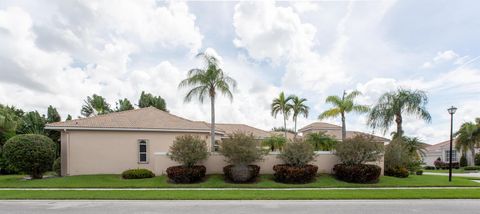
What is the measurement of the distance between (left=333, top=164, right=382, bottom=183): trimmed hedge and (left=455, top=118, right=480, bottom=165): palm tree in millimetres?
27445

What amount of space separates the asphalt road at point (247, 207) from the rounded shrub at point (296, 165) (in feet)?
19.1

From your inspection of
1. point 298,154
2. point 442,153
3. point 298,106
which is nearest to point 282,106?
point 298,106

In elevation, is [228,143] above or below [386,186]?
above

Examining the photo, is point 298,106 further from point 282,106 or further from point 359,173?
point 359,173

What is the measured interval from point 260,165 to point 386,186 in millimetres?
6917

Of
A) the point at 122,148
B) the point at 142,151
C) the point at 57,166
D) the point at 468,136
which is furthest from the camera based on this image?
the point at 468,136

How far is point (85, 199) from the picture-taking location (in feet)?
39.3

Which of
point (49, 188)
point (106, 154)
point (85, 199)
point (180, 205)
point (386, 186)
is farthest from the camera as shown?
point (106, 154)

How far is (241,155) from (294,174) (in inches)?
118

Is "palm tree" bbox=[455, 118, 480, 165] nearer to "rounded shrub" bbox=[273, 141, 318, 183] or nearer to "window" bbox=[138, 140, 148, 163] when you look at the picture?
"rounded shrub" bbox=[273, 141, 318, 183]

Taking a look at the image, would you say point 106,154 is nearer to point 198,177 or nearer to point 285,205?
point 198,177

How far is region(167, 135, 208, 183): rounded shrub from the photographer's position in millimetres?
17031

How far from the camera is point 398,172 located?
20.0 meters

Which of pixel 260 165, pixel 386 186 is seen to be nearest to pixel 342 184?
pixel 386 186
